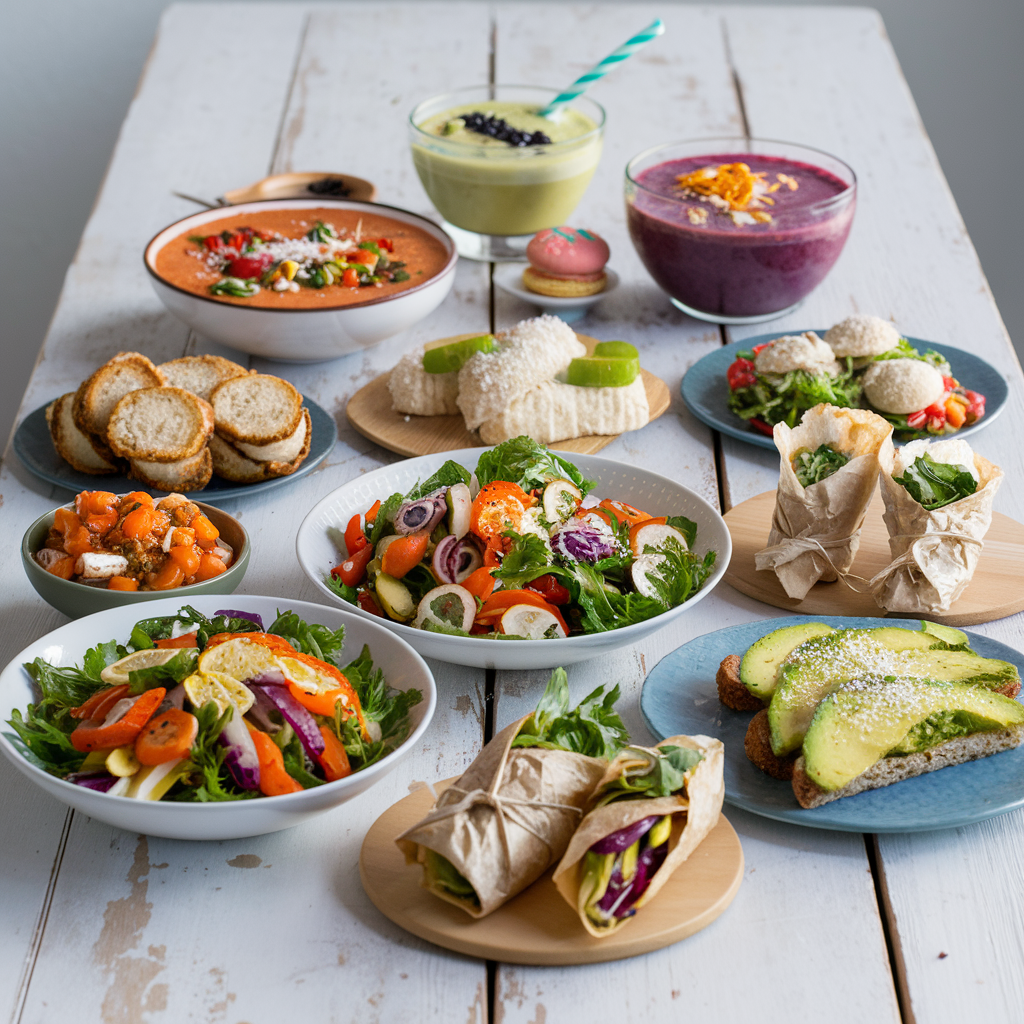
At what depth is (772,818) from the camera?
1.54 meters

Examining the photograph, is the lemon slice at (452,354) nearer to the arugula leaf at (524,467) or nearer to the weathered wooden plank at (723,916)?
the weathered wooden plank at (723,916)

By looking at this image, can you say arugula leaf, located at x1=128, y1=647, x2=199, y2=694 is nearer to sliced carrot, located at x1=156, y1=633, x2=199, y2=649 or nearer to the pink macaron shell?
sliced carrot, located at x1=156, y1=633, x2=199, y2=649

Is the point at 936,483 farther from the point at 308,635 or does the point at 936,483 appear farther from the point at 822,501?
the point at 308,635

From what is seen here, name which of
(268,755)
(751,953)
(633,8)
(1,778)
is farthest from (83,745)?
(633,8)

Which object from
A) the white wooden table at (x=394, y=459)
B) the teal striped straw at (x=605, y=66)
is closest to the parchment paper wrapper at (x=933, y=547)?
the white wooden table at (x=394, y=459)

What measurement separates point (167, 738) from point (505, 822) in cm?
41

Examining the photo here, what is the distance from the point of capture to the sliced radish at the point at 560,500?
191cm

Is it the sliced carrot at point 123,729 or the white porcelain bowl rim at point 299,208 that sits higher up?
the sliced carrot at point 123,729

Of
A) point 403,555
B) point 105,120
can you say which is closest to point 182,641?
point 403,555

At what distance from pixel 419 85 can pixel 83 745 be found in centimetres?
367

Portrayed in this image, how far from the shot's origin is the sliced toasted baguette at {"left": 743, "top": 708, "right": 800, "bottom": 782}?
1.55 metres

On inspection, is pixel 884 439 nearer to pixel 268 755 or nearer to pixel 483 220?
pixel 268 755

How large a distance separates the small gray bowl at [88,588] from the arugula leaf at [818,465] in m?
0.97

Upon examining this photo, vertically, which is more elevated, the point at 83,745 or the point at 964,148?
the point at 83,745
